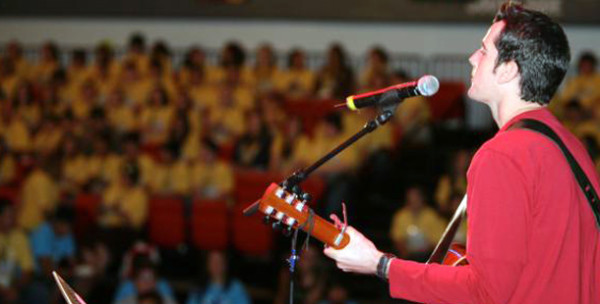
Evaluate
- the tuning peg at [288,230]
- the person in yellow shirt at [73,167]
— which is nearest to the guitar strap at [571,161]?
the tuning peg at [288,230]

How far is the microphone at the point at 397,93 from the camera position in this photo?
3270mm

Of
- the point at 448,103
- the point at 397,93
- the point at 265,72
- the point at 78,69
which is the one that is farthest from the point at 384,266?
the point at 78,69

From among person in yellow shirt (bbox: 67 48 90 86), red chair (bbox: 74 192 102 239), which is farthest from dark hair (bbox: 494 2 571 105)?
person in yellow shirt (bbox: 67 48 90 86)

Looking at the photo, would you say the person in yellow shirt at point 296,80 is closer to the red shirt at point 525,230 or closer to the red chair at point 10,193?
the red chair at point 10,193

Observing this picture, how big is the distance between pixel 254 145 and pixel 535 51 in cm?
843

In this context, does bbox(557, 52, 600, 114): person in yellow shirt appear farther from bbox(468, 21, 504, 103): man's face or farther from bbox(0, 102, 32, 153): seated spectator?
bbox(468, 21, 504, 103): man's face

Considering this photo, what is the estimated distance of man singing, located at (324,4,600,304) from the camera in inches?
116

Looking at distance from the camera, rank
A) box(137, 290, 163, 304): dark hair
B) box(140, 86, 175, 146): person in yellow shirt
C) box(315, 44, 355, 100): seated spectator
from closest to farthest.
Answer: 1. box(137, 290, 163, 304): dark hair
2. box(315, 44, 355, 100): seated spectator
3. box(140, 86, 175, 146): person in yellow shirt

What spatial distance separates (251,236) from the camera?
10312 millimetres

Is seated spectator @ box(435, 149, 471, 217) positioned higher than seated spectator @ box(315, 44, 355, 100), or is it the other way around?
seated spectator @ box(315, 44, 355, 100)

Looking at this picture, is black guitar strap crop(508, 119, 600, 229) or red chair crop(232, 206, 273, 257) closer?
black guitar strap crop(508, 119, 600, 229)

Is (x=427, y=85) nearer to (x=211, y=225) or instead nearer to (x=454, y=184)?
(x=454, y=184)

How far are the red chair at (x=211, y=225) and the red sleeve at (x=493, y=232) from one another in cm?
752

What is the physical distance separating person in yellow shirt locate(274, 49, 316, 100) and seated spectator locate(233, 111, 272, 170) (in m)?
1.16
